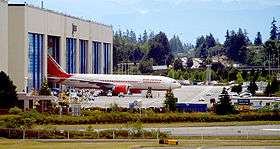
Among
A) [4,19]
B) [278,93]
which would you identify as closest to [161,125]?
[4,19]

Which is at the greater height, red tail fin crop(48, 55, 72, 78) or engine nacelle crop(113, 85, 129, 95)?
red tail fin crop(48, 55, 72, 78)

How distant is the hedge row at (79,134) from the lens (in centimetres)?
5149

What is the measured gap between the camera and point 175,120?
6681 centimetres

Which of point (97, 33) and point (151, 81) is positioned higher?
point (97, 33)

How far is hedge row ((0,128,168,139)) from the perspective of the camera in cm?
5149

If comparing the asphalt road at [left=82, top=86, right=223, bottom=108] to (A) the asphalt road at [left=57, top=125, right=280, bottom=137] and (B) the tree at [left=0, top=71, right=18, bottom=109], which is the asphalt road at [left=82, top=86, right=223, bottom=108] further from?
(A) the asphalt road at [left=57, top=125, right=280, bottom=137]

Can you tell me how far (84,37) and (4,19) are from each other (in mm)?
40571

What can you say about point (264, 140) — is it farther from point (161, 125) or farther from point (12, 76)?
point (12, 76)

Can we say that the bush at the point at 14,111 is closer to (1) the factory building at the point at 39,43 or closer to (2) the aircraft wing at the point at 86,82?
(1) the factory building at the point at 39,43

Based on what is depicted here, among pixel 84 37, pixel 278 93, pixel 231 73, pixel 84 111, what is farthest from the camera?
pixel 231 73

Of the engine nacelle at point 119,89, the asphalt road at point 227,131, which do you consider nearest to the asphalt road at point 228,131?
the asphalt road at point 227,131

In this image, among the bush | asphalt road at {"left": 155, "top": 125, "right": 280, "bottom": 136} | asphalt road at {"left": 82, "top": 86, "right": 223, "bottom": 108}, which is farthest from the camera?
asphalt road at {"left": 82, "top": 86, "right": 223, "bottom": 108}

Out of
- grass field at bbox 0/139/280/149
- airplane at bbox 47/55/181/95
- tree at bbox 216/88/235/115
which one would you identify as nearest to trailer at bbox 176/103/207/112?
tree at bbox 216/88/235/115

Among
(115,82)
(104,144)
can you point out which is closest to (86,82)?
(115,82)
